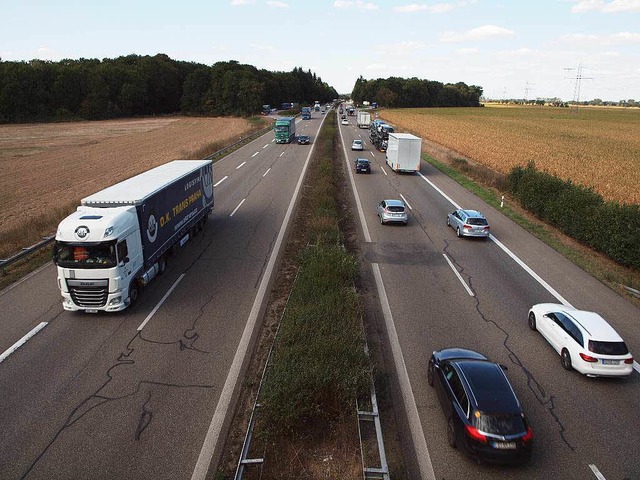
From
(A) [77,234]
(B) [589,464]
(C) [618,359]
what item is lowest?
(B) [589,464]

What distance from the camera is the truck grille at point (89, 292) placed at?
14062 mm

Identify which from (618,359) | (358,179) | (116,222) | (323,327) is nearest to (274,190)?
(358,179)

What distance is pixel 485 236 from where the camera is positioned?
23.0 metres

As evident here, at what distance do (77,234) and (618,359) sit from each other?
50.0 feet

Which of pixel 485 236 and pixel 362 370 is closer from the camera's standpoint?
pixel 362 370

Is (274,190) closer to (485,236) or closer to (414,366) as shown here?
(485,236)

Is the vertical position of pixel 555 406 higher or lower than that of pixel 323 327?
lower

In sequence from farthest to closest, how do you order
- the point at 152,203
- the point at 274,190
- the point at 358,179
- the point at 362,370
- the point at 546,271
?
the point at 358,179, the point at 274,190, the point at 546,271, the point at 152,203, the point at 362,370

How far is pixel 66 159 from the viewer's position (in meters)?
51.2

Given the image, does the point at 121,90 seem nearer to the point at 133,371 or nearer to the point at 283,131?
the point at 283,131

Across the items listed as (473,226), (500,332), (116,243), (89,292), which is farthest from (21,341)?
(473,226)

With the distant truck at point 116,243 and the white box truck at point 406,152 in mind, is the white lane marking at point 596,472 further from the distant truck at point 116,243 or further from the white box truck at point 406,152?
the white box truck at point 406,152

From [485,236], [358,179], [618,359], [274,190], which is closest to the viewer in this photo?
[618,359]

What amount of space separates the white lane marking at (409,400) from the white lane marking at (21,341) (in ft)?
34.3
